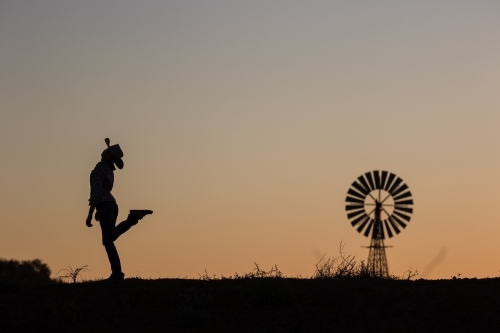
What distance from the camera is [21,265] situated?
→ 177 feet

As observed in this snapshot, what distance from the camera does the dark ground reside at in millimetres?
17844

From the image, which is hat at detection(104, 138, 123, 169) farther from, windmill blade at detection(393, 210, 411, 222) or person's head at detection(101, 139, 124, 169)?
windmill blade at detection(393, 210, 411, 222)

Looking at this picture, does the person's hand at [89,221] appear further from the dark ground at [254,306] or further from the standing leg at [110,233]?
the dark ground at [254,306]

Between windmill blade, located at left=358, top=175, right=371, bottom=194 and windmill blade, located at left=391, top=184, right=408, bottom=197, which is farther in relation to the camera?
windmill blade, located at left=358, top=175, right=371, bottom=194

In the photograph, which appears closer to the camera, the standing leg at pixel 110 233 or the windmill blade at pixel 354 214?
the standing leg at pixel 110 233

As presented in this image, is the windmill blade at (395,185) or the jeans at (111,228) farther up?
the windmill blade at (395,185)

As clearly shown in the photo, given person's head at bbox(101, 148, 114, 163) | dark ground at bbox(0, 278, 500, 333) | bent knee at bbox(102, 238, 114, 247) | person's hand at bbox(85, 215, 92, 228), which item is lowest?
dark ground at bbox(0, 278, 500, 333)

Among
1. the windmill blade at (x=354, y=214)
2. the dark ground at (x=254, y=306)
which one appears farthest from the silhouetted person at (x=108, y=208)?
the windmill blade at (x=354, y=214)

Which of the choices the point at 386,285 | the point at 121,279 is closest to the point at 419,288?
the point at 386,285

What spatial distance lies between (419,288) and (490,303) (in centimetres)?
143

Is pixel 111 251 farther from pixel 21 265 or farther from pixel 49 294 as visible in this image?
pixel 21 265

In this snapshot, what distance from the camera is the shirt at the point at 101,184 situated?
19891 millimetres

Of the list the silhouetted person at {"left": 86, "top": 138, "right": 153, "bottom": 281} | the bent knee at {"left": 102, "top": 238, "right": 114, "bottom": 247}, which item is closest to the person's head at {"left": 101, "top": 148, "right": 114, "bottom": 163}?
the silhouetted person at {"left": 86, "top": 138, "right": 153, "bottom": 281}

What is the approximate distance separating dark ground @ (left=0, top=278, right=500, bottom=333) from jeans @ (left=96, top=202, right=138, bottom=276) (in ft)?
1.73
